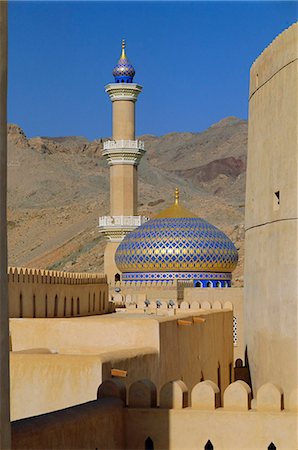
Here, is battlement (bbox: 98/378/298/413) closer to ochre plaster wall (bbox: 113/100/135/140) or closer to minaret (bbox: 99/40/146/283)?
minaret (bbox: 99/40/146/283)

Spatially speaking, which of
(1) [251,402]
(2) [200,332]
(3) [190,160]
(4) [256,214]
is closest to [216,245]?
(2) [200,332]

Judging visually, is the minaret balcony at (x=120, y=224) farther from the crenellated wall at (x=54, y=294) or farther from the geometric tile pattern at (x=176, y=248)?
the crenellated wall at (x=54, y=294)

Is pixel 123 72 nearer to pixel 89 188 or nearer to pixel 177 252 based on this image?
pixel 177 252

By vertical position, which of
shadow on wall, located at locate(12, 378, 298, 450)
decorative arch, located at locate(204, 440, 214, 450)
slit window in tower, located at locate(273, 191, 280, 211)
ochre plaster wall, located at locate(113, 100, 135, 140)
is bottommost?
decorative arch, located at locate(204, 440, 214, 450)

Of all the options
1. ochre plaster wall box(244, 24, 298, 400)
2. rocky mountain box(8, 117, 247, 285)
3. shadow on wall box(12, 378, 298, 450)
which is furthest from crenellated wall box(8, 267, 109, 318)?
rocky mountain box(8, 117, 247, 285)

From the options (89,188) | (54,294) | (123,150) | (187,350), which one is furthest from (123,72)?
(89,188)

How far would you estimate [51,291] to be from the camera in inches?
705

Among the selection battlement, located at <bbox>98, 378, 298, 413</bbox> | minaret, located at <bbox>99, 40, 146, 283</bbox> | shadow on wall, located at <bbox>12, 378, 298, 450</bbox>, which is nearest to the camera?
shadow on wall, located at <bbox>12, 378, 298, 450</bbox>

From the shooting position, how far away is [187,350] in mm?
16391

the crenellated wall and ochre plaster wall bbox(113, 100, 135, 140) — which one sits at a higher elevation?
ochre plaster wall bbox(113, 100, 135, 140)

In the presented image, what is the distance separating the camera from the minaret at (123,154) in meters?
36.0

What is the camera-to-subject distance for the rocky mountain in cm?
7681

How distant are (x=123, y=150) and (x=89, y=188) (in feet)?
215

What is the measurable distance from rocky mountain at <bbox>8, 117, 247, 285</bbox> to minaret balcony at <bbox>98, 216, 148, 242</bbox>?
18.0 meters
